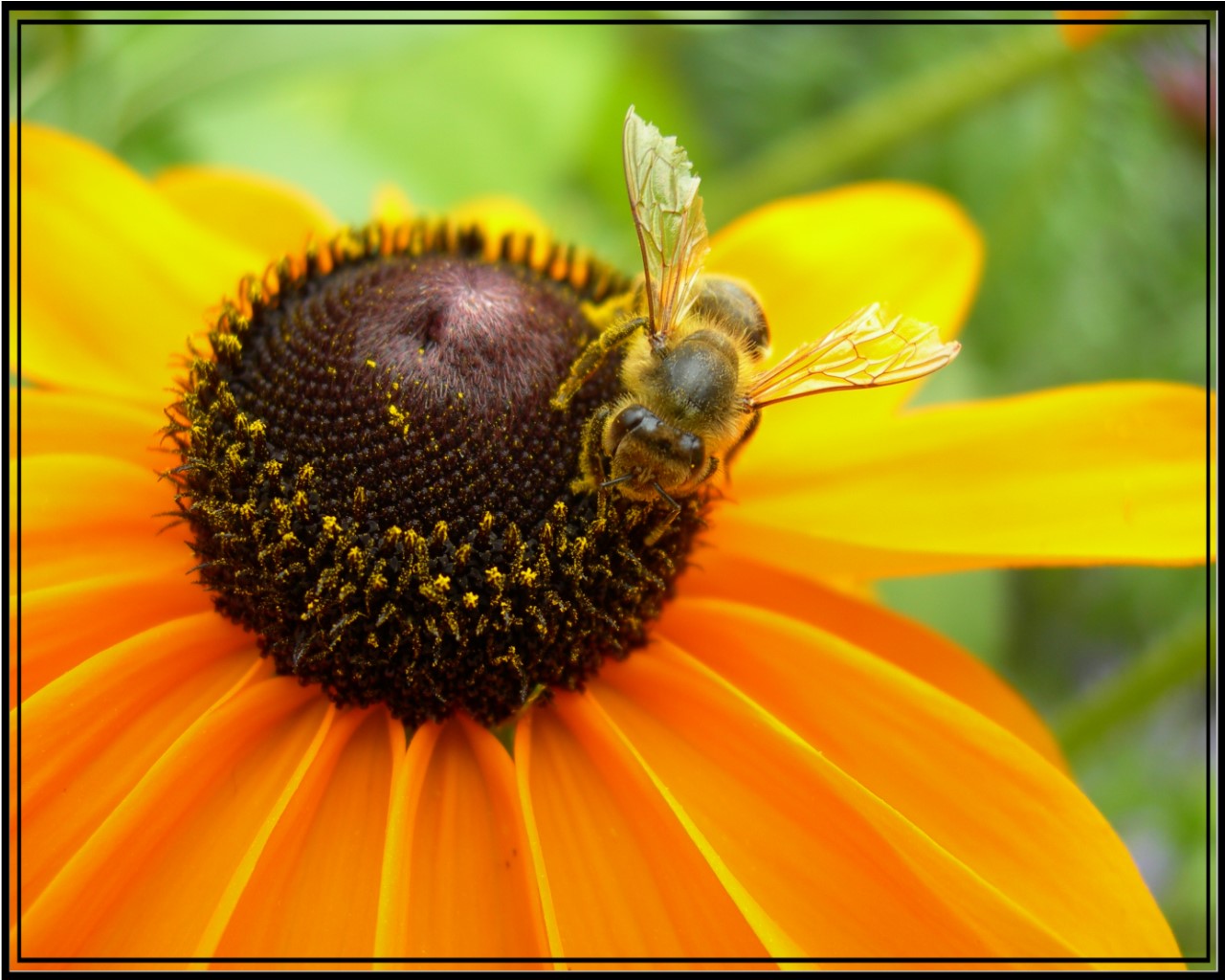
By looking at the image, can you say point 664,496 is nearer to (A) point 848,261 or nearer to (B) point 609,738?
(B) point 609,738

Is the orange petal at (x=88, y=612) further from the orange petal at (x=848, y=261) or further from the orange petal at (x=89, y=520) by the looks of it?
the orange petal at (x=848, y=261)

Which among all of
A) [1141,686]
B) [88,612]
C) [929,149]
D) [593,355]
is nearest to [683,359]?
[593,355]

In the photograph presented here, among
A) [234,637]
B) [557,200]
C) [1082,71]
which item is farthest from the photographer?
[557,200]

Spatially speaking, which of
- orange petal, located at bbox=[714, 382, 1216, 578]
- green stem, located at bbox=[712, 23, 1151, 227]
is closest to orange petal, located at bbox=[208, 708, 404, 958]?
orange petal, located at bbox=[714, 382, 1216, 578]

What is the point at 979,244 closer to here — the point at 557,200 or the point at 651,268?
the point at 651,268
